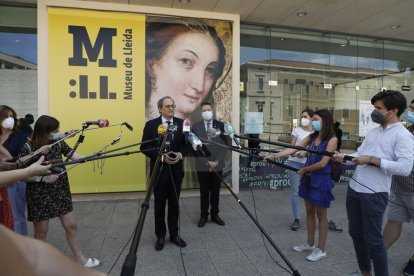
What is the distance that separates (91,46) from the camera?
6312 millimetres

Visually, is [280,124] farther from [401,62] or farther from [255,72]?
[401,62]

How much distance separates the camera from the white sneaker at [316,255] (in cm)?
378

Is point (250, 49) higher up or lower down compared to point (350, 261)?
higher up

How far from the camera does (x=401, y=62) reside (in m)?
9.34

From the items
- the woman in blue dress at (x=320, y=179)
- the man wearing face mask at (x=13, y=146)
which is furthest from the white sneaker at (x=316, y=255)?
the man wearing face mask at (x=13, y=146)

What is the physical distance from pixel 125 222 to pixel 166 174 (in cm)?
168

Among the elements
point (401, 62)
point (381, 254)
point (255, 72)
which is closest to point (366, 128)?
point (401, 62)

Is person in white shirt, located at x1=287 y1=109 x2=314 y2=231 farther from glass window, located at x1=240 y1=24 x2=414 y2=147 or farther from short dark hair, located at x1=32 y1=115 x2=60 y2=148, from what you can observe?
short dark hair, located at x1=32 y1=115 x2=60 y2=148

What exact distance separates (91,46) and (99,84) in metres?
0.78

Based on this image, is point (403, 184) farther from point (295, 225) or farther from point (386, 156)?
point (295, 225)

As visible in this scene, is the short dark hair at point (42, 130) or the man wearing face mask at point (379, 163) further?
the short dark hair at point (42, 130)

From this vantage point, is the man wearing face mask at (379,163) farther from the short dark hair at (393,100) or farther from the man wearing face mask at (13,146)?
the man wearing face mask at (13,146)

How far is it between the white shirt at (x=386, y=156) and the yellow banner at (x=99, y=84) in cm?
448

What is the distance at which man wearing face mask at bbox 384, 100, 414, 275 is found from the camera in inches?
135
